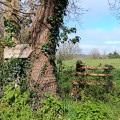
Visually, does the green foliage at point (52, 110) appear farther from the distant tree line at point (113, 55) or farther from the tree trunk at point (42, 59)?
the distant tree line at point (113, 55)

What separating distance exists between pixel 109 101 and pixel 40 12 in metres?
3.86

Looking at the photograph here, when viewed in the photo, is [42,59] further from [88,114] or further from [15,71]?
[88,114]

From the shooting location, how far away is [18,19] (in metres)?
6.34

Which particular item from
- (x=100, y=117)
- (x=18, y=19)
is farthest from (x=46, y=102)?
(x=18, y=19)

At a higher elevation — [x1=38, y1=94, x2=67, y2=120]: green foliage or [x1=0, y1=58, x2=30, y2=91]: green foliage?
[x1=0, y1=58, x2=30, y2=91]: green foliage

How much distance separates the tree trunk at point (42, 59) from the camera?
420 centimetres

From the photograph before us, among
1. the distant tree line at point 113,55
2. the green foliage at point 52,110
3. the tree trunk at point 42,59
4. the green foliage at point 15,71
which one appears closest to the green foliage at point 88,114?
the green foliage at point 52,110

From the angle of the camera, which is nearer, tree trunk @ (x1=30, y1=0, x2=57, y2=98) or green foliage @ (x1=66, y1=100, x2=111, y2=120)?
green foliage @ (x1=66, y1=100, x2=111, y2=120)

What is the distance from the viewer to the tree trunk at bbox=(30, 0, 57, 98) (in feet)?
13.8

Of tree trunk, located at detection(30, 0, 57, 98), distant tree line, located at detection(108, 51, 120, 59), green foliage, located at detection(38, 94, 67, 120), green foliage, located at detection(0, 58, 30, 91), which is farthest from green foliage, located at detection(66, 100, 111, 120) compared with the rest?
distant tree line, located at detection(108, 51, 120, 59)

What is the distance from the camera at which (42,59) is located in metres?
4.30

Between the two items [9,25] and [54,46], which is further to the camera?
[9,25]

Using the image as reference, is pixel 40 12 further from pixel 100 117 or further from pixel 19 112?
pixel 100 117

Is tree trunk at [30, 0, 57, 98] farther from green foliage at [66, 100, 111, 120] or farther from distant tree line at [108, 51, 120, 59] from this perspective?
distant tree line at [108, 51, 120, 59]
